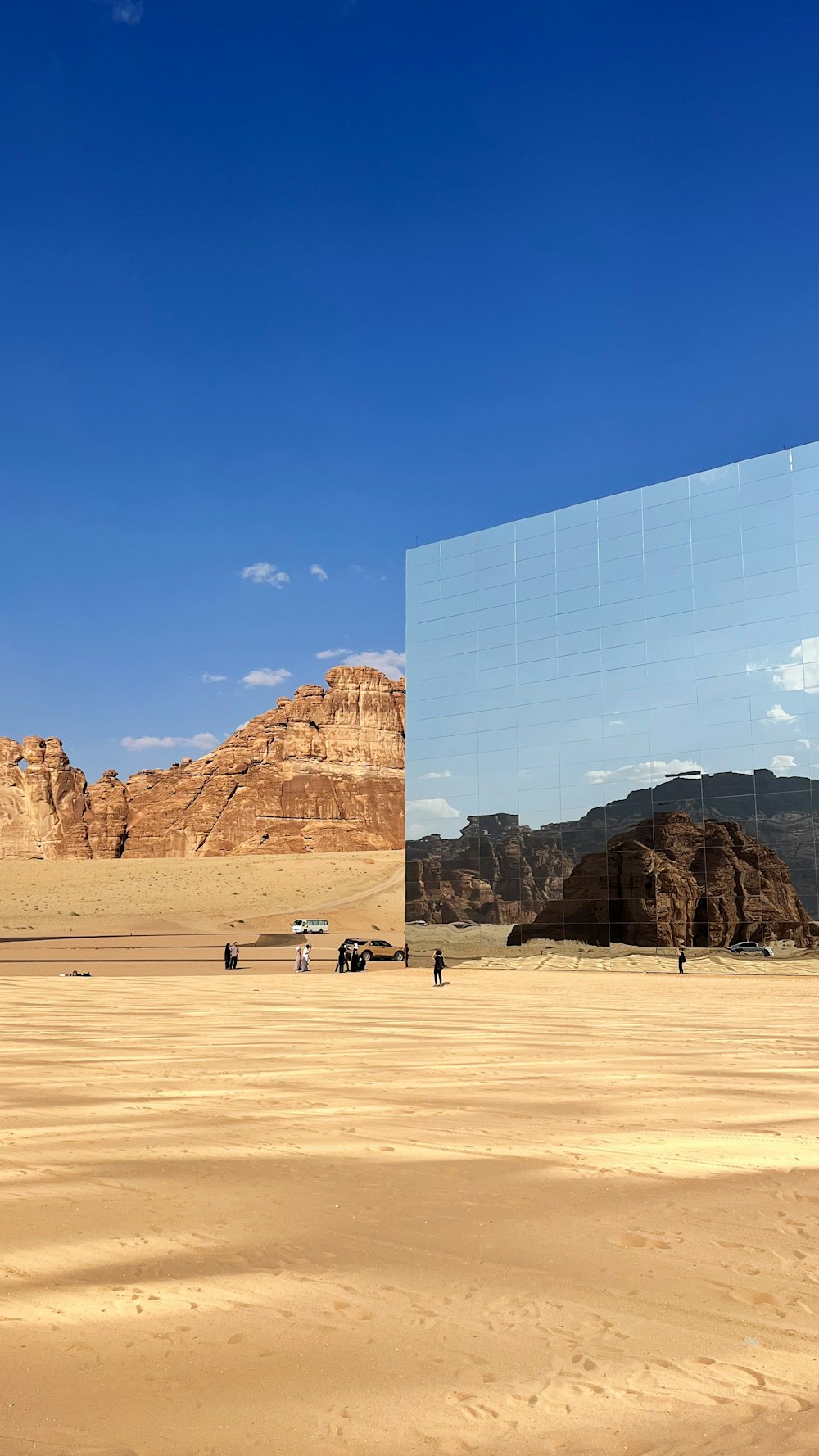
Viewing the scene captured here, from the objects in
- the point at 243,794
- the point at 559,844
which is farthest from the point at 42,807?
the point at 559,844

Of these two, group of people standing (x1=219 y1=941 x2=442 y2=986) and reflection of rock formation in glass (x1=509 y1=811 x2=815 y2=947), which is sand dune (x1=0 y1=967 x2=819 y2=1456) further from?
group of people standing (x1=219 y1=941 x2=442 y2=986)

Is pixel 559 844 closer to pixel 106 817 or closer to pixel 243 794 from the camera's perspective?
pixel 243 794

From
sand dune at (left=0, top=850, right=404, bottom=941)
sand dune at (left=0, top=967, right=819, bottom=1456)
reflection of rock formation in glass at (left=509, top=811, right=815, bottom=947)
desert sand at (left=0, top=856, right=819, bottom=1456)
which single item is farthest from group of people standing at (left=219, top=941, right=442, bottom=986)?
sand dune at (left=0, top=850, right=404, bottom=941)

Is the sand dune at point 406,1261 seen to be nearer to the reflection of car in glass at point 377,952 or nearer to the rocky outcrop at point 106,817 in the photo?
the reflection of car in glass at point 377,952

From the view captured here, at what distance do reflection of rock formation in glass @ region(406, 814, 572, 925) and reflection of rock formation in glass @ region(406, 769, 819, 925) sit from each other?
3 centimetres

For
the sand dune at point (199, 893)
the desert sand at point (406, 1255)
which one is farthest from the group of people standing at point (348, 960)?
the sand dune at point (199, 893)

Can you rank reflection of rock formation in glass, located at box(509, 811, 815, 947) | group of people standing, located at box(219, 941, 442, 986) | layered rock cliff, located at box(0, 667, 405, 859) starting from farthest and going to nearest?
layered rock cliff, located at box(0, 667, 405, 859), group of people standing, located at box(219, 941, 442, 986), reflection of rock formation in glass, located at box(509, 811, 815, 947)

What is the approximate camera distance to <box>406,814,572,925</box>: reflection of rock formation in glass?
40.1 metres

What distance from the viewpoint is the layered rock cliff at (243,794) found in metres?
170

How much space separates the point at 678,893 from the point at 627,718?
21.8 ft

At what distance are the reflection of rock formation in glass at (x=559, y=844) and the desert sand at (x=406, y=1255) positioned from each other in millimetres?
24663

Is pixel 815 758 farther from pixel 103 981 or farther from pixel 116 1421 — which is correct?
pixel 116 1421

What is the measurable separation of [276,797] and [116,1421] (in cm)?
17242

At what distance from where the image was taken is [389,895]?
326 feet
